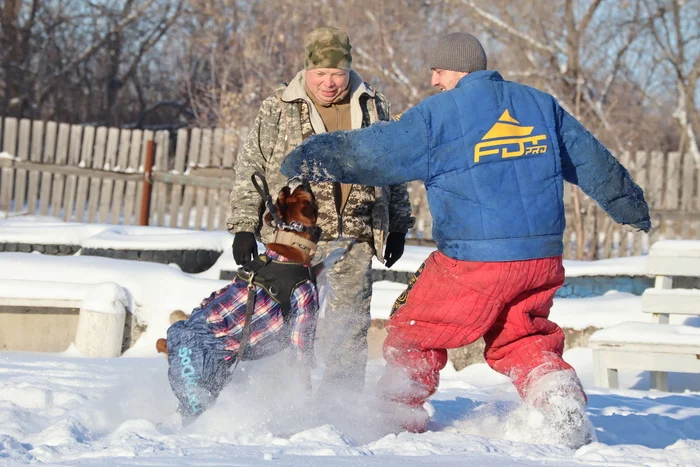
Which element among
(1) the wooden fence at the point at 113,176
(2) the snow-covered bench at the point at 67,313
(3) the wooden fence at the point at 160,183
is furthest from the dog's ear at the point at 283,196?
(1) the wooden fence at the point at 113,176

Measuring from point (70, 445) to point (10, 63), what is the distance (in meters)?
15.5

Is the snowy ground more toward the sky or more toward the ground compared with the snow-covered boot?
more toward the ground

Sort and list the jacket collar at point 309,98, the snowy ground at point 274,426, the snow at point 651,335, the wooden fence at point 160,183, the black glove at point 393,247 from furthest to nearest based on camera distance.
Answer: the wooden fence at point 160,183 → the snow at point 651,335 → the black glove at point 393,247 → the jacket collar at point 309,98 → the snowy ground at point 274,426

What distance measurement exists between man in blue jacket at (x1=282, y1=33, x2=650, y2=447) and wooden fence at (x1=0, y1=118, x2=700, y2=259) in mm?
8355

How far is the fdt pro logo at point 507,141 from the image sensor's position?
11.8 feet

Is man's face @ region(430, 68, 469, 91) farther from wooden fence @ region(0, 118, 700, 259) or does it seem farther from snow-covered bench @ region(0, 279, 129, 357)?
wooden fence @ region(0, 118, 700, 259)

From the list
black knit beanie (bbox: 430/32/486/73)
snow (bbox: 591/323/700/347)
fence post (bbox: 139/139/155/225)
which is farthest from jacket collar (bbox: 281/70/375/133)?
fence post (bbox: 139/139/155/225)

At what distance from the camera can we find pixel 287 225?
3.85 metres

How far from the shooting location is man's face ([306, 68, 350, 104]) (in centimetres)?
426

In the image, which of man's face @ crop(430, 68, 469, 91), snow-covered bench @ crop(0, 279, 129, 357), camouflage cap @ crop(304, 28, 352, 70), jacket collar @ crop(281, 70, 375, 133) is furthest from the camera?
snow-covered bench @ crop(0, 279, 129, 357)

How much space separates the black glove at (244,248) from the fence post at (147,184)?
29.3 ft

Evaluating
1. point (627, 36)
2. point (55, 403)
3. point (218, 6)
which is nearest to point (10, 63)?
point (218, 6)

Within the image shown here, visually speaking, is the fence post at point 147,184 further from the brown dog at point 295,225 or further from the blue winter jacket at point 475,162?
the blue winter jacket at point 475,162

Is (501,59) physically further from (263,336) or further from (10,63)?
(263,336)
